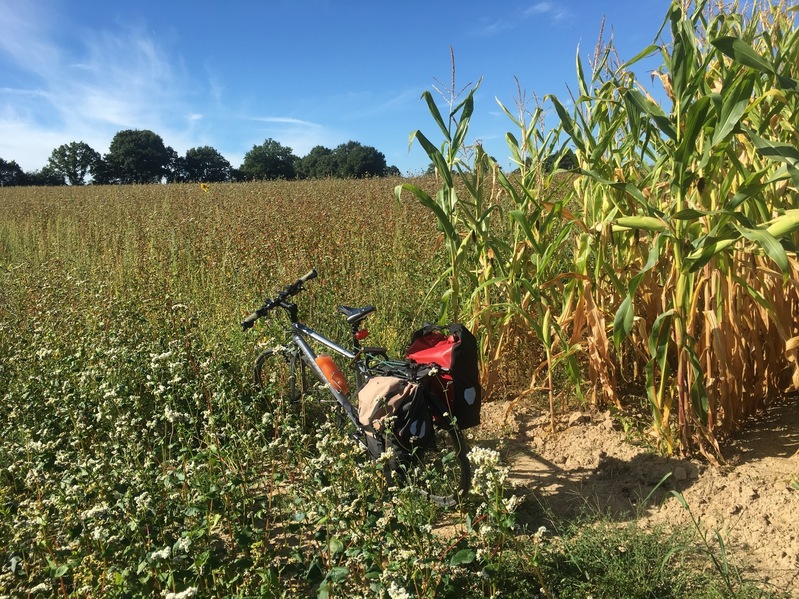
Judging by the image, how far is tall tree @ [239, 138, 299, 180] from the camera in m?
55.3

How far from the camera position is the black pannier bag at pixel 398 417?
2.27 metres

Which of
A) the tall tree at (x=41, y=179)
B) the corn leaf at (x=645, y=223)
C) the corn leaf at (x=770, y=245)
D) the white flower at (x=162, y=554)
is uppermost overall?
the tall tree at (x=41, y=179)

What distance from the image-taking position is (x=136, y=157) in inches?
2413

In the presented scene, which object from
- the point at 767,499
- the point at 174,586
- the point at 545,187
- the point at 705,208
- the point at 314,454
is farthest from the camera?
the point at 545,187

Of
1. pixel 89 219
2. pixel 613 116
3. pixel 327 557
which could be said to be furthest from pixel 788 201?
pixel 89 219

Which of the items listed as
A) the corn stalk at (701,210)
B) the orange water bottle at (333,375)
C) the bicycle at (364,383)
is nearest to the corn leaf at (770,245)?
the corn stalk at (701,210)

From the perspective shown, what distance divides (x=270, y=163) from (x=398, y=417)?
59889mm

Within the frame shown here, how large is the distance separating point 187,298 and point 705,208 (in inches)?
149

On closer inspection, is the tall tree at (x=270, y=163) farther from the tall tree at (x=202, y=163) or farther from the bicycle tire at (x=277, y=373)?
the bicycle tire at (x=277, y=373)

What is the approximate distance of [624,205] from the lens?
305 centimetres

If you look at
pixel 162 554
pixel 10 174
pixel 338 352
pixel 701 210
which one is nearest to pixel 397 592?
pixel 162 554

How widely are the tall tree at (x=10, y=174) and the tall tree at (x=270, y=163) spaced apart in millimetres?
18007

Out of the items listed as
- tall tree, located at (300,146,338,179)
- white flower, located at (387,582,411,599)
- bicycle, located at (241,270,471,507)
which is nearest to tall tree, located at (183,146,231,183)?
tall tree, located at (300,146,338,179)

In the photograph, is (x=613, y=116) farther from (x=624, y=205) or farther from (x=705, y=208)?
(x=705, y=208)
